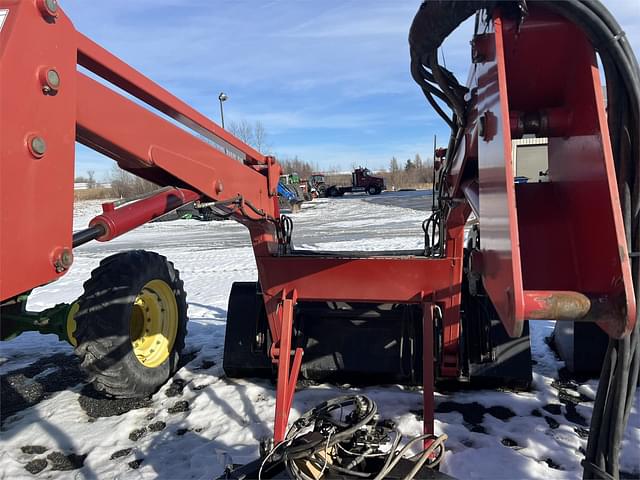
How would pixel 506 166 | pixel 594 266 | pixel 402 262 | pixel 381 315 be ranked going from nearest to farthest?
pixel 506 166 → pixel 594 266 → pixel 402 262 → pixel 381 315

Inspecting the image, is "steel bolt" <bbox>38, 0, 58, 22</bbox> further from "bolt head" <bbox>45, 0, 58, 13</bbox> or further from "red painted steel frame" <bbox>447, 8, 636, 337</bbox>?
"red painted steel frame" <bbox>447, 8, 636, 337</bbox>

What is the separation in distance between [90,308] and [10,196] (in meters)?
2.44

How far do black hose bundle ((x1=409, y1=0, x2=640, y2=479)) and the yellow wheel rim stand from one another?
10.7 ft

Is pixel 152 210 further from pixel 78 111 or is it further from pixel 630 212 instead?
pixel 630 212

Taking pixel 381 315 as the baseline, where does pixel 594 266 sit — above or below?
above

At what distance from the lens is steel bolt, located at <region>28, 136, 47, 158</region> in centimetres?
143

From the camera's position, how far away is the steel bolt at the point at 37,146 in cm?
143

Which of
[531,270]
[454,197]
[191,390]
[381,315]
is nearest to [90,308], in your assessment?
[191,390]

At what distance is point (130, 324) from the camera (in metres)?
3.91

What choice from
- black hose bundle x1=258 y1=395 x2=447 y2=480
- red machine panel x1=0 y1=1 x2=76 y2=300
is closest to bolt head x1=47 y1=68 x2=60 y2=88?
red machine panel x1=0 y1=1 x2=76 y2=300

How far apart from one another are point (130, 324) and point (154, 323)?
14.9 inches

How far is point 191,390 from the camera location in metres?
4.03

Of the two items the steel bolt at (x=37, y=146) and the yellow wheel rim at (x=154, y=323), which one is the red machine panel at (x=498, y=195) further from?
the yellow wheel rim at (x=154, y=323)

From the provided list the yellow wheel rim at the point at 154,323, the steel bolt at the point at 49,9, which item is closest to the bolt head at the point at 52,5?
the steel bolt at the point at 49,9
